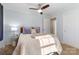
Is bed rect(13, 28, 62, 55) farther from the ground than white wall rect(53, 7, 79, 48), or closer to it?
closer to it

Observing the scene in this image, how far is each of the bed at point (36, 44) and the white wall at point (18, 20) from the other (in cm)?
24

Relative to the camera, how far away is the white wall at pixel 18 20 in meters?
1.94

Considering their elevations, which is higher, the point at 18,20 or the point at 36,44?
the point at 18,20

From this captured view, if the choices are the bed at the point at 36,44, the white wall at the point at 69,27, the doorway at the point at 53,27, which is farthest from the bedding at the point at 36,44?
the white wall at the point at 69,27

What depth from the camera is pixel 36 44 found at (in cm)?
188

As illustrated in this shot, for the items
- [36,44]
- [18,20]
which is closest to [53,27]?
[36,44]

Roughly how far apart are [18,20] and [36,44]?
2.35 ft

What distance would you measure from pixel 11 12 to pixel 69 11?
1378 millimetres

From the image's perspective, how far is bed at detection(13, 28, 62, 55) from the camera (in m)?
1.79

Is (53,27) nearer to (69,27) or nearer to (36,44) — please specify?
(69,27)

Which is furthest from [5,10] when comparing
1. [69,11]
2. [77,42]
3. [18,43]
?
[77,42]

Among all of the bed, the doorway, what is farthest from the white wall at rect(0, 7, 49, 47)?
the bed

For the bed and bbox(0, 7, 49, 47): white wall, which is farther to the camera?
bbox(0, 7, 49, 47): white wall

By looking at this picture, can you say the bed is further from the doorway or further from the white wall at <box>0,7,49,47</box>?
the white wall at <box>0,7,49,47</box>
